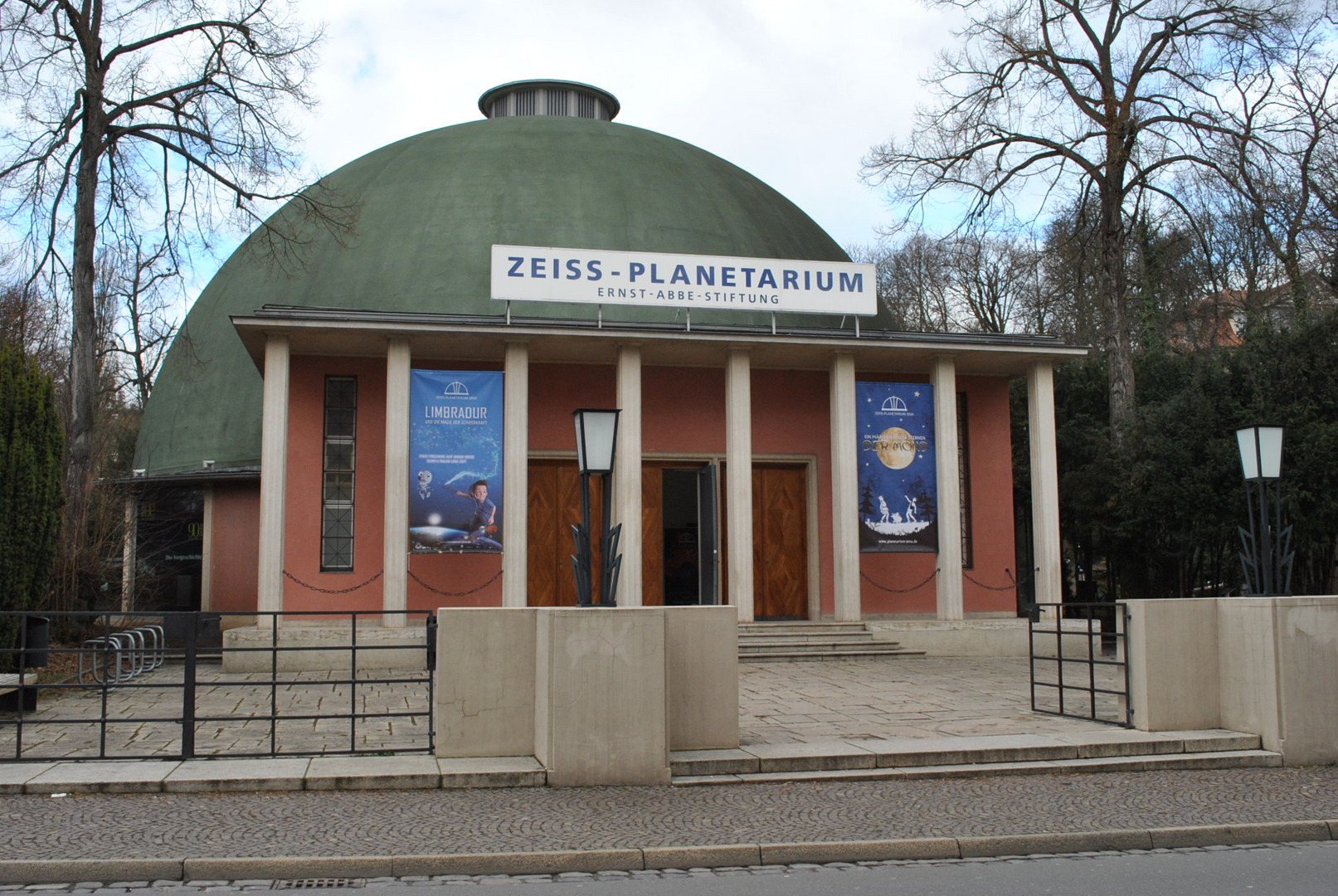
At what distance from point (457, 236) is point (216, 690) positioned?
12.0 m

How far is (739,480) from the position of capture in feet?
61.9

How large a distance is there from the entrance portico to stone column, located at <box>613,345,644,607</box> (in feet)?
0.09

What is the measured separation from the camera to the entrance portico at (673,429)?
17.9 meters

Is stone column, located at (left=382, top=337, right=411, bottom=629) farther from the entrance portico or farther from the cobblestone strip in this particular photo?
the cobblestone strip

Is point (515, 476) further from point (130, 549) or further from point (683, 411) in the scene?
point (130, 549)

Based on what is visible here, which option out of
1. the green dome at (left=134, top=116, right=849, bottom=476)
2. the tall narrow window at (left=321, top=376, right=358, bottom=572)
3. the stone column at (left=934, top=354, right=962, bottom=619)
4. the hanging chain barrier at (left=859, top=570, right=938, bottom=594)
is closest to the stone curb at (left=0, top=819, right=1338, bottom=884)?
the stone column at (left=934, top=354, right=962, bottom=619)

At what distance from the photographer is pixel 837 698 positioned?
1301cm

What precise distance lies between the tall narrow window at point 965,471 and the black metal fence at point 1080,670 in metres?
2.17

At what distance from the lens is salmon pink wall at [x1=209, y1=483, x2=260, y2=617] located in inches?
914

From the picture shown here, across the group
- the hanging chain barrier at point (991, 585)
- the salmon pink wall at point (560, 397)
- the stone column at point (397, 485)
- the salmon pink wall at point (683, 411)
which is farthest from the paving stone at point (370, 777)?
the hanging chain barrier at point (991, 585)

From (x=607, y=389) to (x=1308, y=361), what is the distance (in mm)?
12652

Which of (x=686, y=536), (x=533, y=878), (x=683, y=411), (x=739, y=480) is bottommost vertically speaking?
(x=533, y=878)

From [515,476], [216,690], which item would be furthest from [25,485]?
[515,476]

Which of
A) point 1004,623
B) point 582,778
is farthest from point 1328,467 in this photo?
point 582,778
